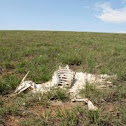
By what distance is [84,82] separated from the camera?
14.9 feet

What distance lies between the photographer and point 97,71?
594 cm

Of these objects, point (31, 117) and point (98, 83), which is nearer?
point (31, 117)

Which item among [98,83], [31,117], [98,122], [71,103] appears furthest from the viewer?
[98,83]

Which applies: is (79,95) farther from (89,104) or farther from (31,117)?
(31,117)

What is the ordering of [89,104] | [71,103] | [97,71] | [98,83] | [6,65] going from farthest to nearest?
1. [6,65]
2. [97,71]
3. [98,83]
4. [71,103]
5. [89,104]

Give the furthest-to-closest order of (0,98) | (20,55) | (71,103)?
(20,55), (0,98), (71,103)

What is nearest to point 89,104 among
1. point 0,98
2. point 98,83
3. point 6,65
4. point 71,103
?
Answer: point 71,103

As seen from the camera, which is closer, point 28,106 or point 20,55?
point 28,106

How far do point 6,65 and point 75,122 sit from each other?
4.23m

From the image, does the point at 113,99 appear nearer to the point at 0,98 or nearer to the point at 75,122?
the point at 75,122

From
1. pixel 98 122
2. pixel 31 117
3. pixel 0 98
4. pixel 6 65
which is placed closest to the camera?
pixel 98 122

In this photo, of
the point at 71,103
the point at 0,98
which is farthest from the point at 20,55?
the point at 71,103

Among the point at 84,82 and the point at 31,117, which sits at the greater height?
the point at 84,82

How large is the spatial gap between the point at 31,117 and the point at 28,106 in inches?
15.7
